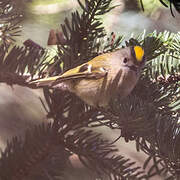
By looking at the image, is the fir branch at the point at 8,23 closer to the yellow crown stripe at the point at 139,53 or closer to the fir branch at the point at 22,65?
the fir branch at the point at 22,65

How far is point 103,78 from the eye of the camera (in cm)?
28

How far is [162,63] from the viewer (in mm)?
348

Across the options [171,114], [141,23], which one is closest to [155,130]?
[171,114]

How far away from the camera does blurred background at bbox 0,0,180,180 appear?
28cm

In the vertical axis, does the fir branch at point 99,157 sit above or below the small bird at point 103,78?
below

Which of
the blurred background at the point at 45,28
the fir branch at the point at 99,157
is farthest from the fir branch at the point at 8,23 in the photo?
the fir branch at the point at 99,157

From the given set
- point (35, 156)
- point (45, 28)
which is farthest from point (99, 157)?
point (45, 28)

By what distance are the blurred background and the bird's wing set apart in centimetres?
2

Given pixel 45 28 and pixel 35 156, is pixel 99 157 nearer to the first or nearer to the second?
pixel 35 156

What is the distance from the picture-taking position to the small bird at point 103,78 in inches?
10.2

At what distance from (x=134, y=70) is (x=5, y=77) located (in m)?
0.12

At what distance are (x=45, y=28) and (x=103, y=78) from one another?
111 mm

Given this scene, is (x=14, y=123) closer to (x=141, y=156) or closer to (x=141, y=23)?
(x=141, y=156)

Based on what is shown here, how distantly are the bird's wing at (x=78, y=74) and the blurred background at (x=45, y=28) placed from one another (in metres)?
0.02
